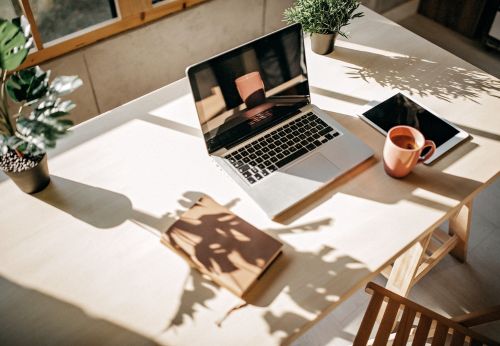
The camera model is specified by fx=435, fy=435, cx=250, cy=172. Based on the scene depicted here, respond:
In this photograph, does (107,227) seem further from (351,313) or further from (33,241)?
(351,313)

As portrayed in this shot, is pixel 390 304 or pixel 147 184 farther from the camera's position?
pixel 390 304

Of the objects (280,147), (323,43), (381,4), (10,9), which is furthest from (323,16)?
(381,4)

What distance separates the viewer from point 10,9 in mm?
2373

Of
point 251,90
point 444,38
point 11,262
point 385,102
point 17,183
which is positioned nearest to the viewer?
point 11,262

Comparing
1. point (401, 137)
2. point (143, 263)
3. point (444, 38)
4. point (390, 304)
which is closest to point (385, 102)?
point (401, 137)

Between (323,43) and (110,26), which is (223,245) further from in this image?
(110,26)

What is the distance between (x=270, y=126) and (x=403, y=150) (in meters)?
0.40

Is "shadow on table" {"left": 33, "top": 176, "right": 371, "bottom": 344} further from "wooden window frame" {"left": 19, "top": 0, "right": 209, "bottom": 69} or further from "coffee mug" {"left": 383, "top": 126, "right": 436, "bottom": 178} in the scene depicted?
"wooden window frame" {"left": 19, "top": 0, "right": 209, "bottom": 69}

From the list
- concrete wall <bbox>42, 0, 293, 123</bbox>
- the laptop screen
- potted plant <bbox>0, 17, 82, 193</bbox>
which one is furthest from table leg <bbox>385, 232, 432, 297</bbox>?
concrete wall <bbox>42, 0, 293, 123</bbox>

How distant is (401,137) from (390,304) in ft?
1.72

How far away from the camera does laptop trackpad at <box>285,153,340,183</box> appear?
1254mm

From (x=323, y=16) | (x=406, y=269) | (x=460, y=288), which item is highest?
(x=323, y=16)

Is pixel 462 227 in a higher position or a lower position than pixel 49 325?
lower

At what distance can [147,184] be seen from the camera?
4.15 ft
